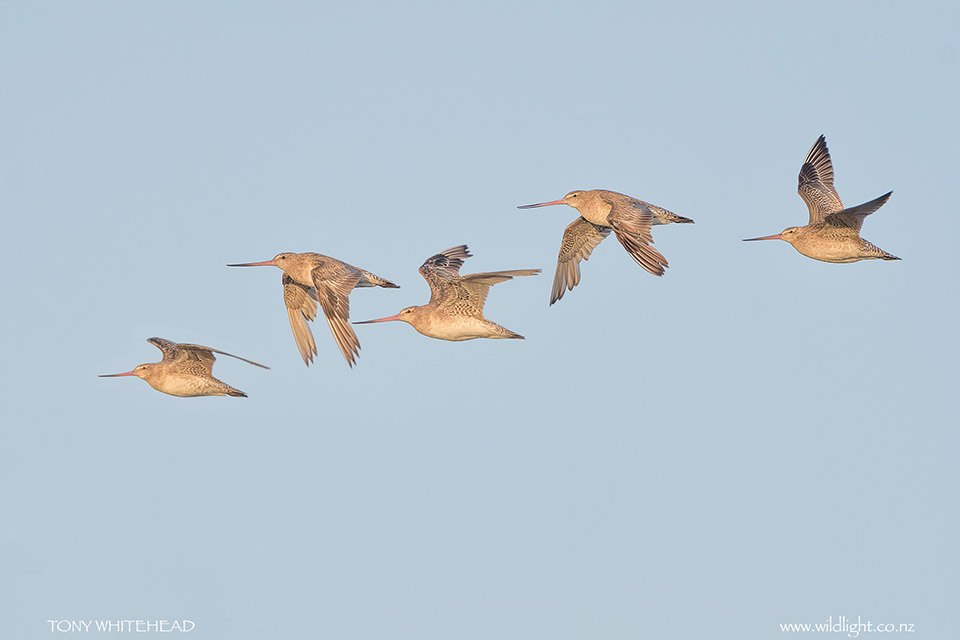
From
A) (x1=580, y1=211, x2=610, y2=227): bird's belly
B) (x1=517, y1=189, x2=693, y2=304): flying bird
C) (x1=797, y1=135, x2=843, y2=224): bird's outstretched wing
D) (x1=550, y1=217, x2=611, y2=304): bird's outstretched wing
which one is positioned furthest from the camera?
(x1=550, y1=217, x2=611, y2=304): bird's outstretched wing

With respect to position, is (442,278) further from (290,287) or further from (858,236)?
(858,236)

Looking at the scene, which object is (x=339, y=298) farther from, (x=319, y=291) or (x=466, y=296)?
(x=466, y=296)

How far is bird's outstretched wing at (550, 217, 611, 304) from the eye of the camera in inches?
1004

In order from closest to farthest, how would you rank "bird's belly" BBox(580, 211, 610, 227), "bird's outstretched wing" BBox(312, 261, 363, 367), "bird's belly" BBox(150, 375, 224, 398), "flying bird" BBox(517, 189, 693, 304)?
"flying bird" BBox(517, 189, 693, 304) < "bird's outstretched wing" BBox(312, 261, 363, 367) < "bird's belly" BBox(150, 375, 224, 398) < "bird's belly" BBox(580, 211, 610, 227)

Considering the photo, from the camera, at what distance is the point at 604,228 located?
2544cm

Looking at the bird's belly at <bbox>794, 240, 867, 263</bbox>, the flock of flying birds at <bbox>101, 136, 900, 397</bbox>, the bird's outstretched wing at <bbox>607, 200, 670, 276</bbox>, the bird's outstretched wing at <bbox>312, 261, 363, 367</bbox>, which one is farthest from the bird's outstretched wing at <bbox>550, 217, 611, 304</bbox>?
the bird's outstretched wing at <bbox>312, 261, 363, 367</bbox>

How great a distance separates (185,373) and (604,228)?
28.7ft

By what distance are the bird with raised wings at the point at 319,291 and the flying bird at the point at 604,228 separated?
393 centimetres

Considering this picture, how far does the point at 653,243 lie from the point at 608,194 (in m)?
2.87

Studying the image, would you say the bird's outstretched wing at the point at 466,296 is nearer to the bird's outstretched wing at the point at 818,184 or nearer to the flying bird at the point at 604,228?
the flying bird at the point at 604,228

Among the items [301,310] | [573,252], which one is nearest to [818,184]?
[573,252]

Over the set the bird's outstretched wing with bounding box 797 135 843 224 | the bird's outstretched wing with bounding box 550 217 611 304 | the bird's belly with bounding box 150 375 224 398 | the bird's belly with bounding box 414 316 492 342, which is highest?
the bird's outstretched wing with bounding box 797 135 843 224

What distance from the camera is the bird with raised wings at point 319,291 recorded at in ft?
70.6

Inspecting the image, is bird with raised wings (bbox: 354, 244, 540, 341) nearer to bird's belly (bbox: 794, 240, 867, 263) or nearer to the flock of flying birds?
the flock of flying birds
